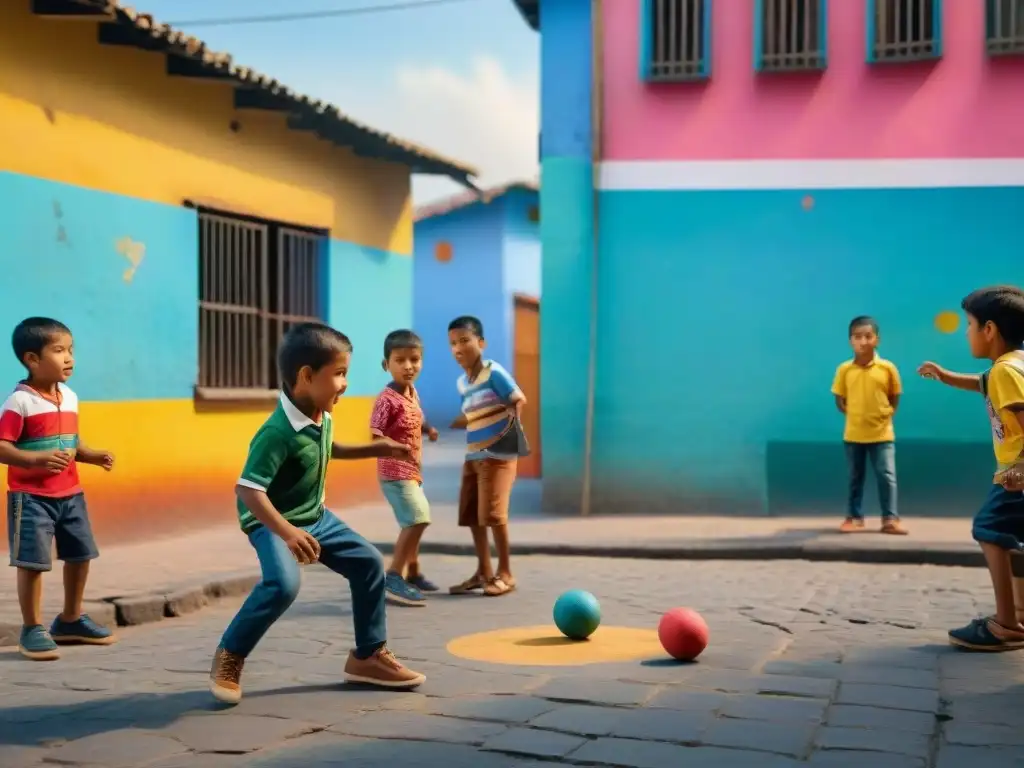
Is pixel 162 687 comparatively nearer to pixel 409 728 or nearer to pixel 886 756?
pixel 409 728

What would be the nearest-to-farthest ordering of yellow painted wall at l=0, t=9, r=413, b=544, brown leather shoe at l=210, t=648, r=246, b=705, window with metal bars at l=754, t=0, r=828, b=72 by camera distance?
Result: brown leather shoe at l=210, t=648, r=246, b=705, yellow painted wall at l=0, t=9, r=413, b=544, window with metal bars at l=754, t=0, r=828, b=72

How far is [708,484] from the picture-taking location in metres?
13.0

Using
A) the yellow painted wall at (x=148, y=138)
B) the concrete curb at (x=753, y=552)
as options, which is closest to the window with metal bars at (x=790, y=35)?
the yellow painted wall at (x=148, y=138)

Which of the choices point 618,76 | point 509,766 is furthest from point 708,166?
point 509,766

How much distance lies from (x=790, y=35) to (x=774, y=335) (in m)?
2.86

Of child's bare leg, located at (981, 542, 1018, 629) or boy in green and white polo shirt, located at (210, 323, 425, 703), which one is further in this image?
child's bare leg, located at (981, 542, 1018, 629)

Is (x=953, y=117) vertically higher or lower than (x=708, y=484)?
higher

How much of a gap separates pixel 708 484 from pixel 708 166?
3.07 m

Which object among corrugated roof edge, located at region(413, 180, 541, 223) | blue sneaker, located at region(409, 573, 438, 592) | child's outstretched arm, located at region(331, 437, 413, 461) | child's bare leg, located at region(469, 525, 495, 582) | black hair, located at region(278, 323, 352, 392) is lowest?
blue sneaker, located at region(409, 573, 438, 592)

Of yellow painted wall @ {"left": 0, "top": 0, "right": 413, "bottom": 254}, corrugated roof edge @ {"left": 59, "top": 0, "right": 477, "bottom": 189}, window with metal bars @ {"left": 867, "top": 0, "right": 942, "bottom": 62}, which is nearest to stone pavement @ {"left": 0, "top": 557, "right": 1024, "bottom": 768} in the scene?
yellow painted wall @ {"left": 0, "top": 0, "right": 413, "bottom": 254}

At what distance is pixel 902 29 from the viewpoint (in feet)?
41.3

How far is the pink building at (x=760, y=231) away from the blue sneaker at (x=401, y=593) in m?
5.29

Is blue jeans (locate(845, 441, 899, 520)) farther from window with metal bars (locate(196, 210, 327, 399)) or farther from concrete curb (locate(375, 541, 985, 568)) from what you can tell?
window with metal bars (locate(196, 210, 327, 399))

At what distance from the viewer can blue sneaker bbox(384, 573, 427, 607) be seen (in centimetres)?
766
